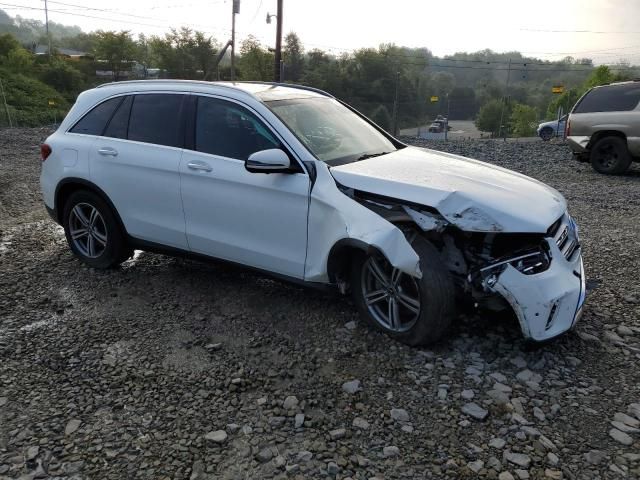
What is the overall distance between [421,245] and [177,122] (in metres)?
2.37

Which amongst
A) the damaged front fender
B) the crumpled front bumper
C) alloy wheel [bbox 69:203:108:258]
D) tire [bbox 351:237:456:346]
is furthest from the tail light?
the crumpled front bumper

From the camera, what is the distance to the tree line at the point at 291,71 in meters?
55.6

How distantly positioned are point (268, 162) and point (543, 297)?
1981 millimetres

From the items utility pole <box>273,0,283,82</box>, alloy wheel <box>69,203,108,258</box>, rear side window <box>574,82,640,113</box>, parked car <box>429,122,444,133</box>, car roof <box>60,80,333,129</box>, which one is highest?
utility pole <box>273,0,283,82</box>

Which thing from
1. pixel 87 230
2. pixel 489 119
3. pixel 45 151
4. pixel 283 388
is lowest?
pixel 489 119

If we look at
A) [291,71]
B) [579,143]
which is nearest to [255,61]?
[291,71]

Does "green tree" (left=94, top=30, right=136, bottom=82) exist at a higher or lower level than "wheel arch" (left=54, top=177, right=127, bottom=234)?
higher

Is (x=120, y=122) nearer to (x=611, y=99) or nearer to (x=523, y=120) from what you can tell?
(x=611, y=99)

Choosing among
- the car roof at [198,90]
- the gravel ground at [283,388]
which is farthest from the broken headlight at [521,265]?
the car roof at [198,90]

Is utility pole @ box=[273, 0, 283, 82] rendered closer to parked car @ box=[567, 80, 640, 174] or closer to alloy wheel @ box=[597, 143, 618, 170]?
parked car @ box=[567, 80, 640, 174]

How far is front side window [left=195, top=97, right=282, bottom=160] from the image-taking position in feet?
13.6

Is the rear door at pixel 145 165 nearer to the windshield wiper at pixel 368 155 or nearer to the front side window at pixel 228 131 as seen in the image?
the front side window at pixel 228 131

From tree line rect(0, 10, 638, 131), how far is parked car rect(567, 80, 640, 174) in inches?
1535

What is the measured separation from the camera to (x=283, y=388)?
331 centimetres
